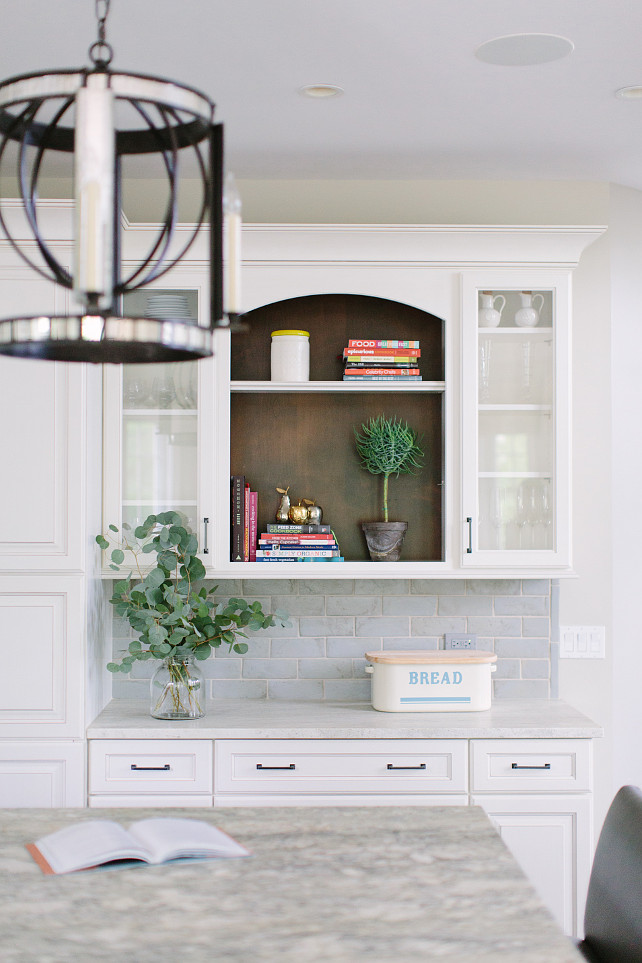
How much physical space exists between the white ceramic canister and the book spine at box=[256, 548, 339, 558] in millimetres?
606

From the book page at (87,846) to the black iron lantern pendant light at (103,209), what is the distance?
2.97 feet

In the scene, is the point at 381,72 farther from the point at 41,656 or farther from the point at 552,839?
the point at 552,839

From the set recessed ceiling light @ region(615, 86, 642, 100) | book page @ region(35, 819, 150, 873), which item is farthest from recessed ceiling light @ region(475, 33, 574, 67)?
book page @ region(35, 819, 150, 873)

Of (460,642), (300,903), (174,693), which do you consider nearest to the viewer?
(300,903)

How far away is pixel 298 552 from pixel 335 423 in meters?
0.56

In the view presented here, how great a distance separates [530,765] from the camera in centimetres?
294

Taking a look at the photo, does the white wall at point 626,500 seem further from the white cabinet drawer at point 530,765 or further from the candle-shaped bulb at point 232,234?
the candle-shaped bulb at point 232,234

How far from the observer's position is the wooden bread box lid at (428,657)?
309cm

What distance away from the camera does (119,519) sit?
3.15 metres

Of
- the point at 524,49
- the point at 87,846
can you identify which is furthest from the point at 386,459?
the point at 87,846

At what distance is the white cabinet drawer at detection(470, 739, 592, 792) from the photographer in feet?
9.62

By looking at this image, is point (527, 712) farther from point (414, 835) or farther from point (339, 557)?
point (414, 835)

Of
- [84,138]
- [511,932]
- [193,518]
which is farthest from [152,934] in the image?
[193,518]

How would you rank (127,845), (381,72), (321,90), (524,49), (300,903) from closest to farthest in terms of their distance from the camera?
1. (300,903)
2. (127,845)
3. (524,49)
4. (381,72)
5. (321,90)
